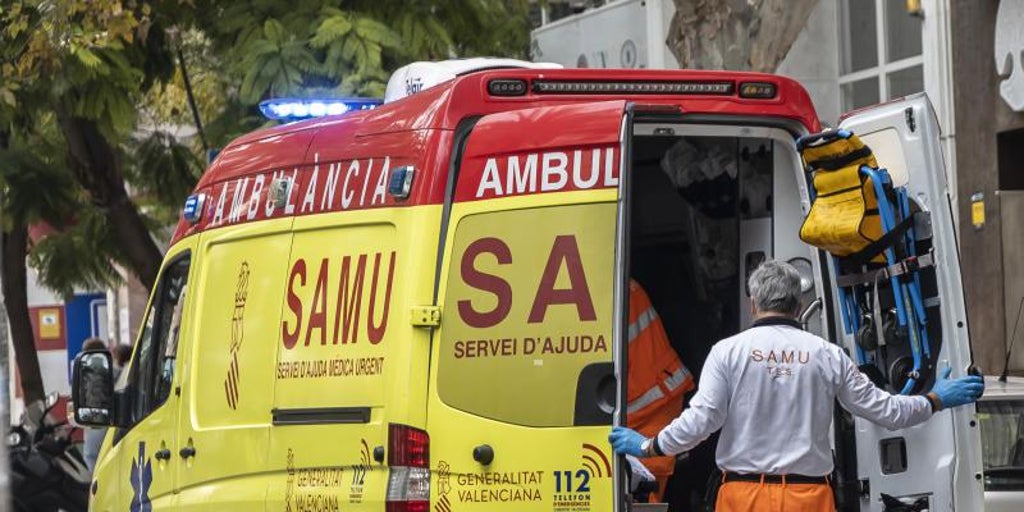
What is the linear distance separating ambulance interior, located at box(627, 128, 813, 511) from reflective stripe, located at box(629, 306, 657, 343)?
384 mm

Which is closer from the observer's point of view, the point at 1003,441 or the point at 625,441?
the point at 625,441

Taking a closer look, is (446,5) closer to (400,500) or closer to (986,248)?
(986,248)

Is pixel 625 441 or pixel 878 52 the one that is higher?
pixel 878 52

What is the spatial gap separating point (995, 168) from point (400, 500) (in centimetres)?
1085

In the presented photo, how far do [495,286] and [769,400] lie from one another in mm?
933

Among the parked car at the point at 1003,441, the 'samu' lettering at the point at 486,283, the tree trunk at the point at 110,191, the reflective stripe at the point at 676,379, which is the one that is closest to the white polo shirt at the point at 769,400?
the 'samu' lettering at the point at 486,283

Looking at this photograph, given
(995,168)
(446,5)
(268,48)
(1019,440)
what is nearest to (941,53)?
(995,168)

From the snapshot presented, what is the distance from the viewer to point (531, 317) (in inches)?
239

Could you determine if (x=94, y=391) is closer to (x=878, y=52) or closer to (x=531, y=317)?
(x=531, y=317)

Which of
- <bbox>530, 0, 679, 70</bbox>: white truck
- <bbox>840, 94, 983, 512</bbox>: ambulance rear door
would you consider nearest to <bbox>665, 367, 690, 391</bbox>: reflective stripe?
<bbox>840, 94, 983, 512</bbox>: ambulance rear door

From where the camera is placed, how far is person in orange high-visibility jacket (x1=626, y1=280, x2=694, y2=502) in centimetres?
707

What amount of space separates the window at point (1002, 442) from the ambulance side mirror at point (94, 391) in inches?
157

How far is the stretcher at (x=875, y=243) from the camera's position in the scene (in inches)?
254

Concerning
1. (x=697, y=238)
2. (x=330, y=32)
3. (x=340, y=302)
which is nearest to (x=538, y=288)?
(x=340, y=302)
